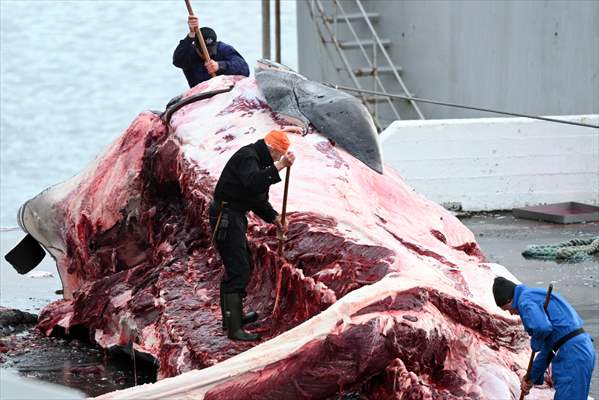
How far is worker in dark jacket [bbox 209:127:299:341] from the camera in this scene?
8.32m

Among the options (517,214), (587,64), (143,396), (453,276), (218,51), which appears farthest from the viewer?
(587,64)

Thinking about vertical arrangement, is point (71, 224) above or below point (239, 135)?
below

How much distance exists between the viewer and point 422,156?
1678cm

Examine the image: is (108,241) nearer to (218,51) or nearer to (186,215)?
(186,215)

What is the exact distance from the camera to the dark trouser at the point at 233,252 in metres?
8.38

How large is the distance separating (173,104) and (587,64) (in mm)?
9456

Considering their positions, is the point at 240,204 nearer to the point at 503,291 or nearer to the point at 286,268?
the point at 286,268

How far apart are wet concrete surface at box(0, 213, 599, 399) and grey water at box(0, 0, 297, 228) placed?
16786 mm

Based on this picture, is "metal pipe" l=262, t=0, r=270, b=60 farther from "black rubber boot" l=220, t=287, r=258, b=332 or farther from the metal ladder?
"black rubber boot" l=220, t=287, r=258, b=332

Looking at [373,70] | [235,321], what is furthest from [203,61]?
[373,70]

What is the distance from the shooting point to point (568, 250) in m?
13.7

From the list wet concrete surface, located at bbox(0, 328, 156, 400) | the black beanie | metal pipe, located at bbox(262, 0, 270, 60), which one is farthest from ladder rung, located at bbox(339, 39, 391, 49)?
the black beanie

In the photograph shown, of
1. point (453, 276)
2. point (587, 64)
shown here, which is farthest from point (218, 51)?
point (587, 64)

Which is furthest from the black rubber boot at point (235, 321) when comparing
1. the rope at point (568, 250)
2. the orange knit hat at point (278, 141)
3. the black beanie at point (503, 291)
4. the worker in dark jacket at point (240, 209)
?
the rope at point (568, 250)
